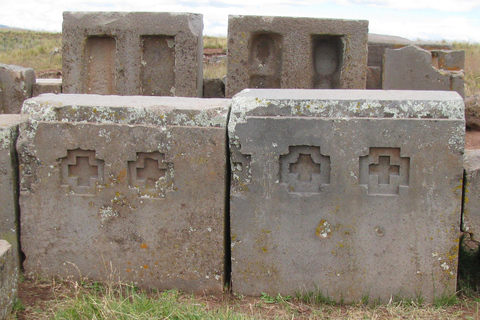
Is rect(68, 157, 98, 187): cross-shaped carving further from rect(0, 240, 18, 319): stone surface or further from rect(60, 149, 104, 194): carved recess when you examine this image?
rect(0, 240, 18, 319): stone surface

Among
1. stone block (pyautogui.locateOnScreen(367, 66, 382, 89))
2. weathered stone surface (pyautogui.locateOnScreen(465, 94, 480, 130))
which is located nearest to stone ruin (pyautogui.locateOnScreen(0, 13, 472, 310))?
weathered stone surface (pyautogui.locateOnScreen(465, 94, 480, 130))

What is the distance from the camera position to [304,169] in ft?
10.0

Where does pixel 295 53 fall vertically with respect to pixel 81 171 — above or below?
above

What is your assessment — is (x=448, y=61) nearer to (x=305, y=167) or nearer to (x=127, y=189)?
(x=305, y=167)

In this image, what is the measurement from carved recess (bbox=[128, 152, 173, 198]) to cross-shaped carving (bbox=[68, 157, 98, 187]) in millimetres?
246

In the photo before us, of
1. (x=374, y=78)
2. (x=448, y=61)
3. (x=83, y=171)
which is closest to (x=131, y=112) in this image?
(x=83, y=171)

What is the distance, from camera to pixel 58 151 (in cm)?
312

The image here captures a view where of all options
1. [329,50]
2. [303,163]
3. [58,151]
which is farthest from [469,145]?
[58,151]

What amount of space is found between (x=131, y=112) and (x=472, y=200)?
206 cm

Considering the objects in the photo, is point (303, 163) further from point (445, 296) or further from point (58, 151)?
point (58, 151)

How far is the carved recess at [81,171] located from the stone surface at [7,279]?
1.87ft

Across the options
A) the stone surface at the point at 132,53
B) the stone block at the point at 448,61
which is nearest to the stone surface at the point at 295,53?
the stone surface at the point at 132,53

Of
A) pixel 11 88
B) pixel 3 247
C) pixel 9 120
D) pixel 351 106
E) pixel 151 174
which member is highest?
pixel 11 88

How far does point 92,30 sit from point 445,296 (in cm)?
406
